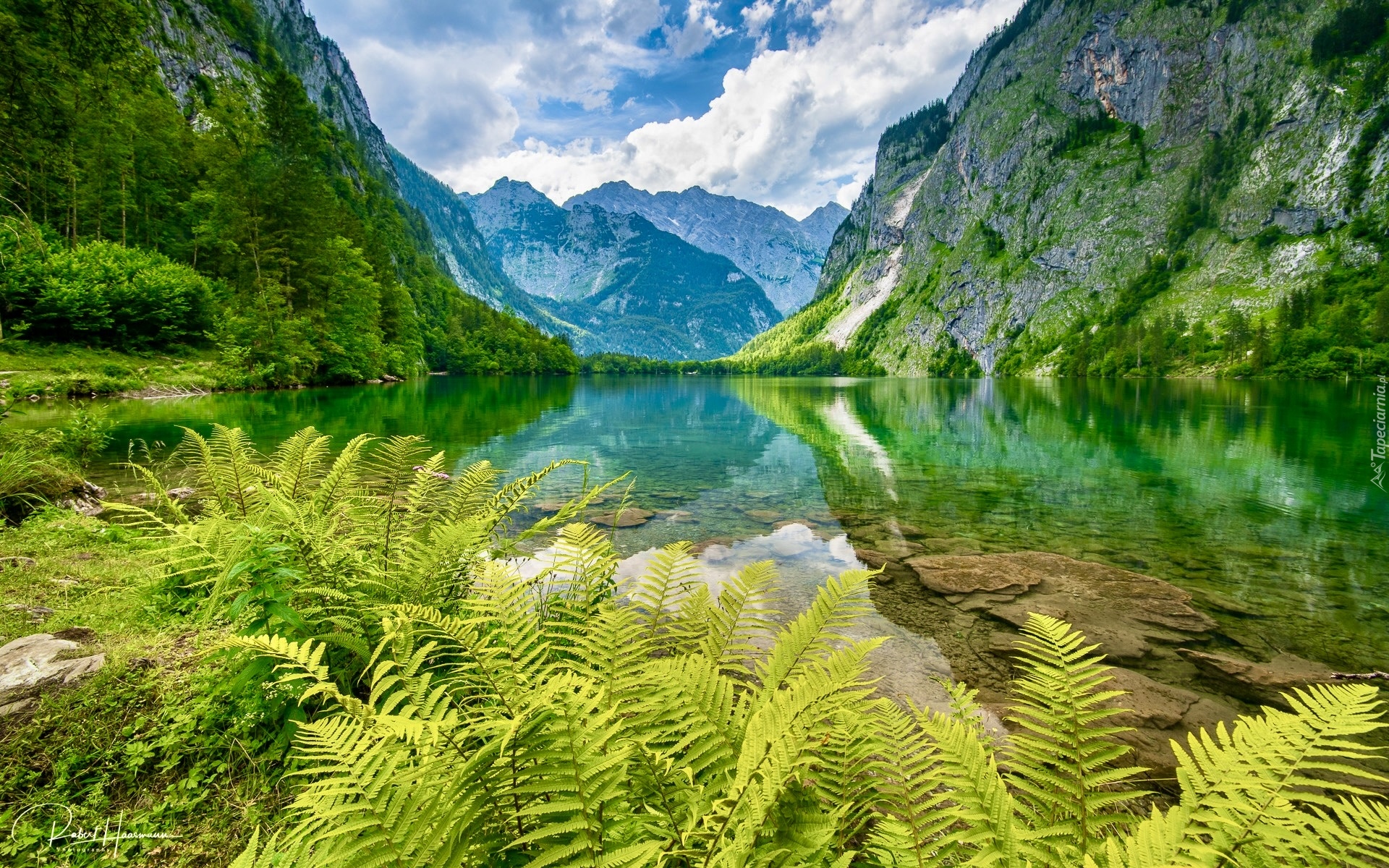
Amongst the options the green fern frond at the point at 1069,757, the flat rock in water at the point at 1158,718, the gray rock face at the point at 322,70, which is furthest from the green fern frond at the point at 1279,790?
the gray rock face at the point at 322,70

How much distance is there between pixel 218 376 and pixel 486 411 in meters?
15.9

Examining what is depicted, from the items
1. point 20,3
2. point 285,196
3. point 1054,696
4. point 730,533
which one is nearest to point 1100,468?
point 730,533

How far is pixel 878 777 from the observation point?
251 centimetres

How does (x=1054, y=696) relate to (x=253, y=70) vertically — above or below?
below

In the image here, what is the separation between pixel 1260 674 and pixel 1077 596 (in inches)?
88.2

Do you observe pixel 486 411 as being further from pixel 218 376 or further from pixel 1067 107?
pixel 1067 107

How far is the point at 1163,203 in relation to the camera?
133375mm

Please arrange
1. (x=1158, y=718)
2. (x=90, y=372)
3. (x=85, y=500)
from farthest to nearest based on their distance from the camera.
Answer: (x=90, y=372) → (x=85, y=500) → (x=1158, y=718)

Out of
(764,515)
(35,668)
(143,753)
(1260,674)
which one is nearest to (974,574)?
(1260,674)

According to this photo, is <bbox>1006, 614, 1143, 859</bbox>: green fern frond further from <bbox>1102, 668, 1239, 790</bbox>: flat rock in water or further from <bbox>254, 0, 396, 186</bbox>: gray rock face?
<bbox>254, 0, 396, 186</bbox>: gray rock face

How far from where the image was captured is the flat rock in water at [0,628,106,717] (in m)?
3.17
